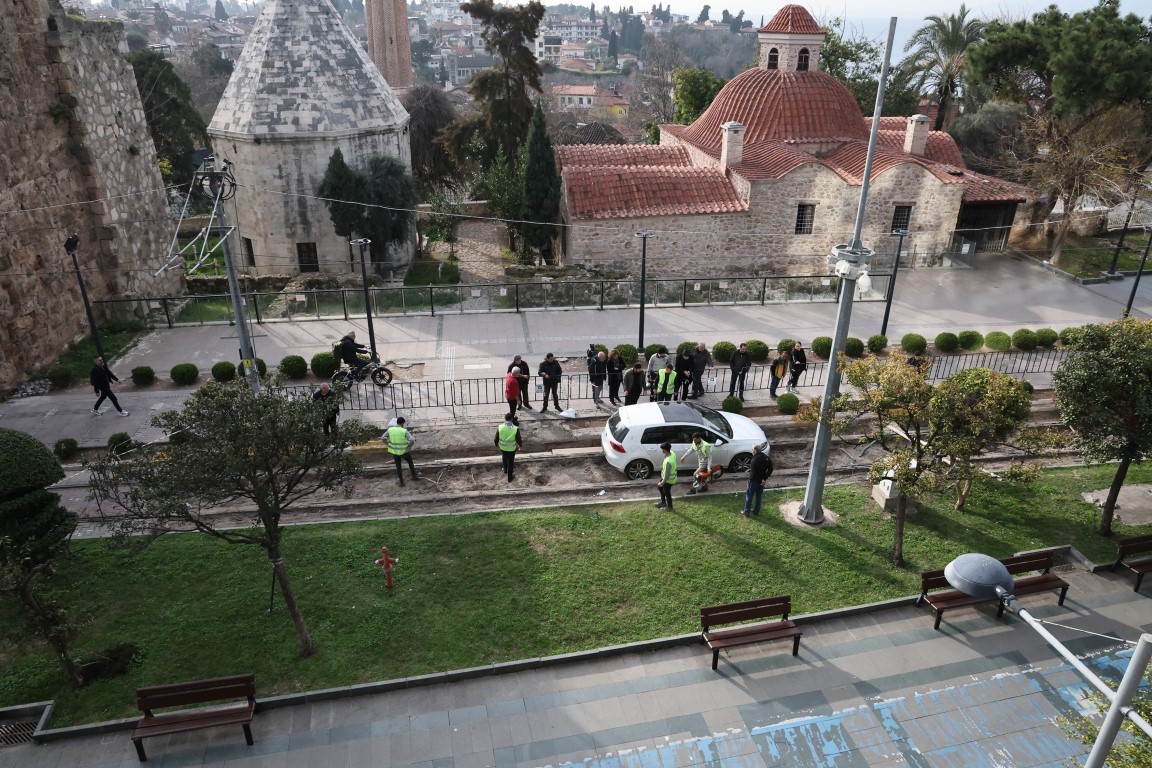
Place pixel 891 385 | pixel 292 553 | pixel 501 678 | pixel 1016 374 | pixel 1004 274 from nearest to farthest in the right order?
pixel 501 678 < pixel 891 385 < pixel 292 553 < pixel 1016 374 < pixel 1004 274

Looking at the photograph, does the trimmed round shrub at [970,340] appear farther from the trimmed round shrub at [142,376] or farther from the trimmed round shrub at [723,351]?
the trimmed round shrub at [142,376]

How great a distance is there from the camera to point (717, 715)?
921cm

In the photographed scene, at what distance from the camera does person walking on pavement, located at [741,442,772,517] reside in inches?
492

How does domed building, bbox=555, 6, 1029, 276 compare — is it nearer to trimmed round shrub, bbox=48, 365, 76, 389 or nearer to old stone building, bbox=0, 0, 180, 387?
old stone building, bbox=0, 0, 180, 387

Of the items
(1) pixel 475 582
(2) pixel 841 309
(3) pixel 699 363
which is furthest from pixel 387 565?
(3) pixel 699 363

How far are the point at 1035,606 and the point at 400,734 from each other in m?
8.99

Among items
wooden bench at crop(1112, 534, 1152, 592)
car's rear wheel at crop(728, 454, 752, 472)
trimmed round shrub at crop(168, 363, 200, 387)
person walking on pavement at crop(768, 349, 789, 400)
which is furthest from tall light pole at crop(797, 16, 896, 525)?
trimmed round shrub at crop(168, 363, 200, 387)

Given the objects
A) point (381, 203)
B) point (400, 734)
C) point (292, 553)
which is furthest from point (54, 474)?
point (381, 203)

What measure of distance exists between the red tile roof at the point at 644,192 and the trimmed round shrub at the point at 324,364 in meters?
11.4

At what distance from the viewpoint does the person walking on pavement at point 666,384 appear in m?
15.9

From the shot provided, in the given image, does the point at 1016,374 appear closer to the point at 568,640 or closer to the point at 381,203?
the point at 568,640

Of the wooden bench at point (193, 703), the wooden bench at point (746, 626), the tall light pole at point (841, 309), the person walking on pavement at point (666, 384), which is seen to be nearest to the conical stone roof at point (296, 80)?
the person walking on pavement at point (666, 384)

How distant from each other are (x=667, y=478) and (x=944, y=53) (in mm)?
37252

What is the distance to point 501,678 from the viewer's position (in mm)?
9719
